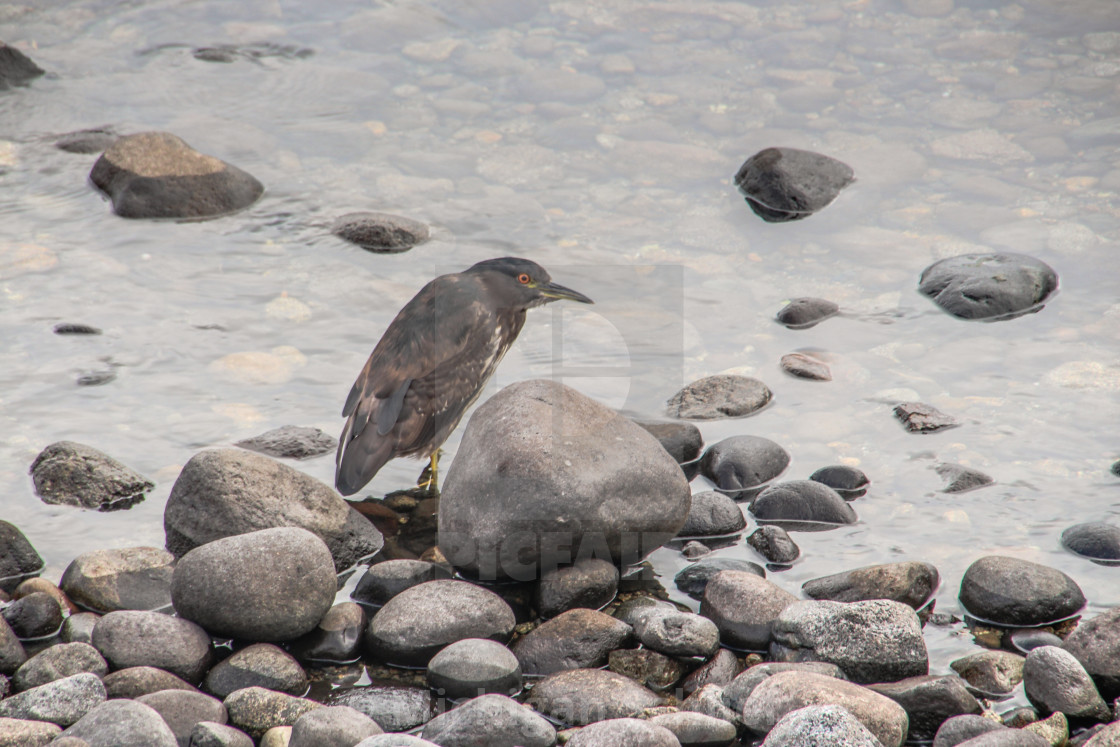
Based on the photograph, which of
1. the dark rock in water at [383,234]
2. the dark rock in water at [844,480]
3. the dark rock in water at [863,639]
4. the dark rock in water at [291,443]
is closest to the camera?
the dark rock in water at [863,639]

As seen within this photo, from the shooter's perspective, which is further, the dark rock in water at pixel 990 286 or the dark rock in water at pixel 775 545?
the dark rock in water at pixel 990 286

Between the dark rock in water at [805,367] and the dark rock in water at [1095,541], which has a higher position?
the dark rock in water at [805,367]

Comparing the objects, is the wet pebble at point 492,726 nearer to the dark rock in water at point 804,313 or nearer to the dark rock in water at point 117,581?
the dark rock in water at point 117,581

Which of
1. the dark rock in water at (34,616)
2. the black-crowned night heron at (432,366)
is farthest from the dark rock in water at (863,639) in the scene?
the dark rock in water at (34,616)

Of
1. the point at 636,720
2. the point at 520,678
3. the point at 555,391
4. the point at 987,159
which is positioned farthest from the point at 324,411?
the point at 987,159

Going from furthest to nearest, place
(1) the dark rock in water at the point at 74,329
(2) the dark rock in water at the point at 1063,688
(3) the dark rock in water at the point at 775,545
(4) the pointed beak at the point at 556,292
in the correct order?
1. (1) the dark rock in water at the point at 74,329
2. (4) the pointed beak at the point at 556,292
3. (3) the dark rock in water at the point at 775,545
4. (2) the dark rock in water at the point at 1063,688

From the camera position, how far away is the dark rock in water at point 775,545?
14.9ft

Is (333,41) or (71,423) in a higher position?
(333,41)

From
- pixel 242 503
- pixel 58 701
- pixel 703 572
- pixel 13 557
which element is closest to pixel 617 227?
pixel 703 572

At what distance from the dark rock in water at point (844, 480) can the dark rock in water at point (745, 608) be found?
1049 mm

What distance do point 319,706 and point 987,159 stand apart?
732cm

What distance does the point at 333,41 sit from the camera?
1108 centimetres

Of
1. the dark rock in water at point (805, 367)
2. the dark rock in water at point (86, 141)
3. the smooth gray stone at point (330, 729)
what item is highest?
the dark rock in water at point (86, 141)

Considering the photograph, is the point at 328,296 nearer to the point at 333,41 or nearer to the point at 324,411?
the point at 324,411
